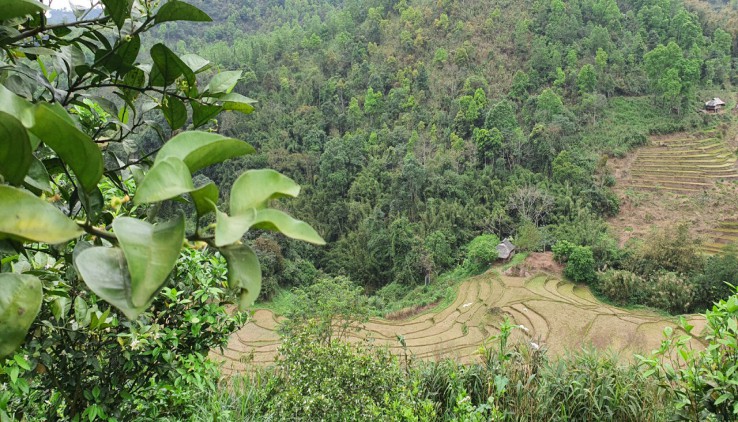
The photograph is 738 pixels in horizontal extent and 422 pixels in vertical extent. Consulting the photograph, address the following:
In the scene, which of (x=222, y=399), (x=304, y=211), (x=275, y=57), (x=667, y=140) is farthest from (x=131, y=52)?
(x=275, y=57)

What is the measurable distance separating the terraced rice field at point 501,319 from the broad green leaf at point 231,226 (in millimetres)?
7602

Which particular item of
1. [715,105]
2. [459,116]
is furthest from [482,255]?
Answer: [715,105]

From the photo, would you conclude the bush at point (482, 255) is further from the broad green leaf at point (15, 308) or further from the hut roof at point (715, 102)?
the broad green leaf at point (15, 308)

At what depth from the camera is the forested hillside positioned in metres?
12.7

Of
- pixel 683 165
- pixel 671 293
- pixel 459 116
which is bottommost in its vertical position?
pixel 671 293

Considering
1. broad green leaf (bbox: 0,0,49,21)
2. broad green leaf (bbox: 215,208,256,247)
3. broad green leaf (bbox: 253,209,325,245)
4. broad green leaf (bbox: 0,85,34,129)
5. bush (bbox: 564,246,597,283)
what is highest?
broad green leaf (bbox: 0,0,49,21)

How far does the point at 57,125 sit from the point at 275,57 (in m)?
23.0

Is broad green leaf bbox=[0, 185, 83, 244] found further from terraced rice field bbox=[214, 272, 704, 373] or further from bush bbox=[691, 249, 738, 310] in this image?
bush bbox=[691, 249, 738, 310]

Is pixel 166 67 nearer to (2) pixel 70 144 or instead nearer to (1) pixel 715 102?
(2) pixel 70 144

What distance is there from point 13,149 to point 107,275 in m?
0.09

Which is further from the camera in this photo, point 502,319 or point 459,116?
point 459,116

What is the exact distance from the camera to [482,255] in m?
11.5

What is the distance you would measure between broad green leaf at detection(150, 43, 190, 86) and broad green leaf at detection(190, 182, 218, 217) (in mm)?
229

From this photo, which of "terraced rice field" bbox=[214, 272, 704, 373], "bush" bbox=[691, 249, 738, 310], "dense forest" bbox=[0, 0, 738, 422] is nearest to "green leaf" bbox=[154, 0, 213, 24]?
"dense forest" bbox=[0, 0, 738, 422]
